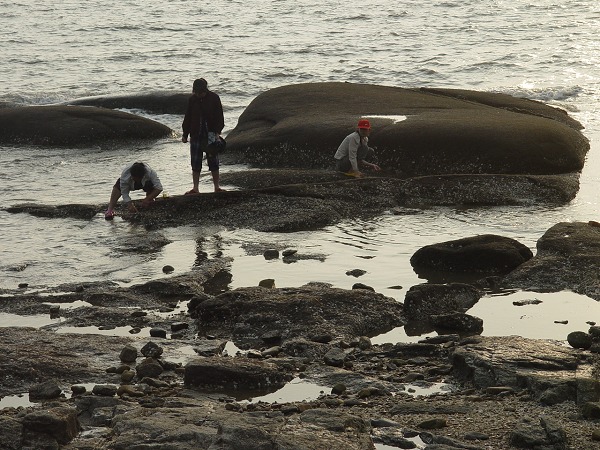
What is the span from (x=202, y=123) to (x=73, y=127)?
27.3 ft

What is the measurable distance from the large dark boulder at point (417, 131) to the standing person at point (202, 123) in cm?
351

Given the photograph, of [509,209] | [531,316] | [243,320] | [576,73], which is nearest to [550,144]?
[509,209]

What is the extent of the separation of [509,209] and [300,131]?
6.00 m

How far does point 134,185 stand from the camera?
1731 cm

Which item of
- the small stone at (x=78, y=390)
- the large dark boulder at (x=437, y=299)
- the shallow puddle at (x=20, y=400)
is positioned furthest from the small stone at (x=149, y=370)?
the large dark boulder at (x=437, y=299)

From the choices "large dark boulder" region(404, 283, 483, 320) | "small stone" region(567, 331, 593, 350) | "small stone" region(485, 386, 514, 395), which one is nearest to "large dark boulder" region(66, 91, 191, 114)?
"large dark boulder" region(404, 283, 483, 320)

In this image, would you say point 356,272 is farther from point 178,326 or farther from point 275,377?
point 275,377

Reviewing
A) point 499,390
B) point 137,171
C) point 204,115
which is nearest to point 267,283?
point 499,390

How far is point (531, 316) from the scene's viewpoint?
1201 cm

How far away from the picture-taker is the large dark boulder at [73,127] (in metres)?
25.4

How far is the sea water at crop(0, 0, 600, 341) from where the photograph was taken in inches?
564

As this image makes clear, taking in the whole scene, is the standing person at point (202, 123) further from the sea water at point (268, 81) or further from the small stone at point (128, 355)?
the small stone at point (128, 355)

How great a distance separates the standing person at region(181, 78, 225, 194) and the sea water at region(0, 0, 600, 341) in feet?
4.91

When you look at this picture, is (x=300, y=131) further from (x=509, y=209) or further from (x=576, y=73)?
(x=576, y=73)
